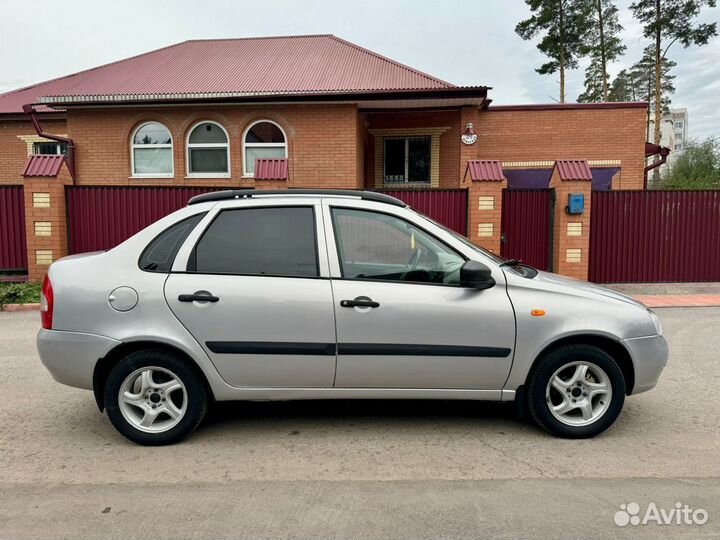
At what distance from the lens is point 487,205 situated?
10.4 m

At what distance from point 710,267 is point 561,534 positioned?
10.9 meters

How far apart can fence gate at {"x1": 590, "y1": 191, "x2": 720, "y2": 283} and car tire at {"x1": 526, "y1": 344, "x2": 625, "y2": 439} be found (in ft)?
27.2

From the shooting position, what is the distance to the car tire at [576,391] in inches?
137

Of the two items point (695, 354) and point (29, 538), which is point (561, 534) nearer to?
point (29, 538)

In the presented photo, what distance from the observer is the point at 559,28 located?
2656 cm

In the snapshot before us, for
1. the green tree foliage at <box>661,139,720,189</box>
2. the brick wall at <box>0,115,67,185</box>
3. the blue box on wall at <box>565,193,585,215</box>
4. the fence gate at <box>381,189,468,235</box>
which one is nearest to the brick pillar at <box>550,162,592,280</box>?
the blue box on wall at <box>565,193,585,215</box>

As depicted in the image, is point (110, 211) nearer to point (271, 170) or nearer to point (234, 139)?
point (271, 170)

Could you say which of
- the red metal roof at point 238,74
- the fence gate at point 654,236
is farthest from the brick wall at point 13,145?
the fence gate at point 654,236

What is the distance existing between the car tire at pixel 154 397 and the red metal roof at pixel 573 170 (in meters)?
9.06

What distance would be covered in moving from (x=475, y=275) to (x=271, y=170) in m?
7.68

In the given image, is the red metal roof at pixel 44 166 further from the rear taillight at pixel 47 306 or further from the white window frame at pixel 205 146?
the rear taillight at pixel 47 306

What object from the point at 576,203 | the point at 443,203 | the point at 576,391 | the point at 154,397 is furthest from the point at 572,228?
the point at 154,397

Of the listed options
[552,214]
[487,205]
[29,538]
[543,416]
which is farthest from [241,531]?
[552,214]

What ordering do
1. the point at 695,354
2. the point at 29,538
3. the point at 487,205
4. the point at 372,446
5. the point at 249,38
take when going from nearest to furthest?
the point at 29,538
the point at 372,446
the point at 695,354
the point at 487,205
the point at 249,38
